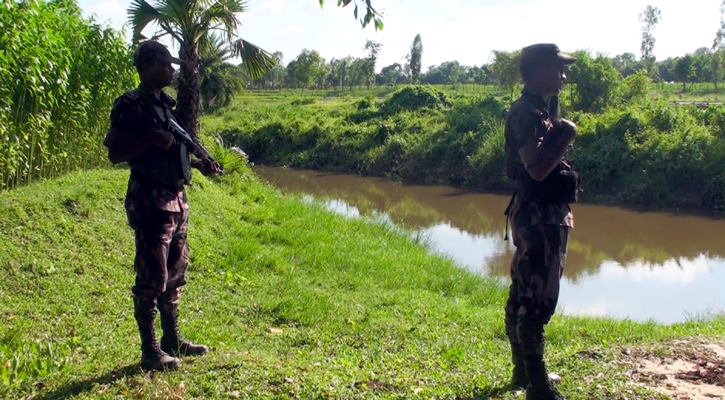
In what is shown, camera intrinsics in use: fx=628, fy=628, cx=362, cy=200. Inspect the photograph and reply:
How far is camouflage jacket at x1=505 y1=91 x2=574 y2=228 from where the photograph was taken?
330 centimetres

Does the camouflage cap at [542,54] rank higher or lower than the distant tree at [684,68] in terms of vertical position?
lower

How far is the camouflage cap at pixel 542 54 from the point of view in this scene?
3416mm

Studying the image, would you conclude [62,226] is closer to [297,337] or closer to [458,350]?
[297,337]

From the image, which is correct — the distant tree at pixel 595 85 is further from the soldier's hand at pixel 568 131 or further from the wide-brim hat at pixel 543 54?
the soldier's hand at pixel 568 131

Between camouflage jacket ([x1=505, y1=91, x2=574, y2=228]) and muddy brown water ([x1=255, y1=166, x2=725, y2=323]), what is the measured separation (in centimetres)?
515

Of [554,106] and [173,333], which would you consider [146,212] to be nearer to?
[173,333]

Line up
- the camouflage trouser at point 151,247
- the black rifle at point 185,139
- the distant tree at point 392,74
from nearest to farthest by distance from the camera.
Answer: the camouflage trouser at point 151,247 → the black rifle at point 185,139 → the distant tree at point 392,74

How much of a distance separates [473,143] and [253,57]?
39.9ft

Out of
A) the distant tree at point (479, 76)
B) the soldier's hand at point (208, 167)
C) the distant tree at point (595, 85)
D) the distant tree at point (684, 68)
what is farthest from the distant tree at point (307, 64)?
the soldier's hand at point (208, 167)

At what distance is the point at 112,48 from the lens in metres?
9.60

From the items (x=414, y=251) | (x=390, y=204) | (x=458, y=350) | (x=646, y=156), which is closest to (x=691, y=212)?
(x=646, y=156)

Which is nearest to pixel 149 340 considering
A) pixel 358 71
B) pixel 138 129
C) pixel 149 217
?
pixel 149 217

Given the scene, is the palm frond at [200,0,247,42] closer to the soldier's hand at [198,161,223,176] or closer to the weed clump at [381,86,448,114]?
the soldier's hand at [198,161,223,176]

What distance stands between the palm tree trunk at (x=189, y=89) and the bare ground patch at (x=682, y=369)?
871cm
